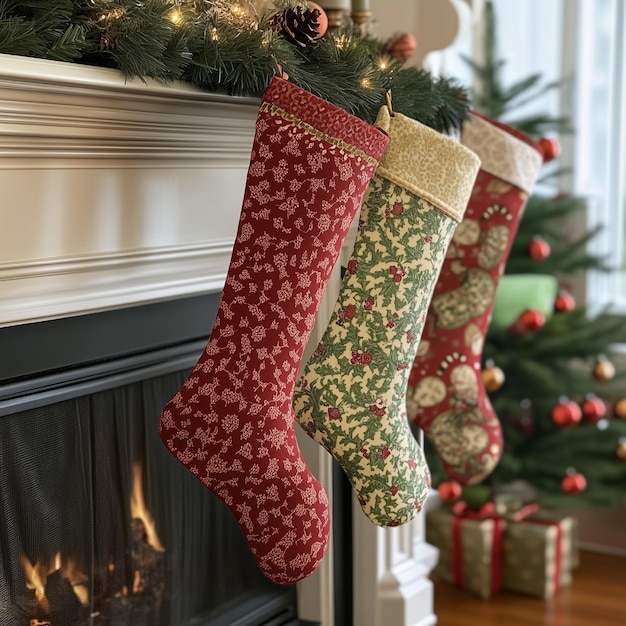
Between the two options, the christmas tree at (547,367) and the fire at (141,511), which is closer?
the fire at (141,511)

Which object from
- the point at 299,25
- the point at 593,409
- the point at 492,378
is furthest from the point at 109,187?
the point at 593,409

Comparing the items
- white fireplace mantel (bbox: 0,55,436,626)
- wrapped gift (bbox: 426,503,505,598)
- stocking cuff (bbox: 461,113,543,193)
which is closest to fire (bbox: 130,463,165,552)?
white fireplace mantel (bbox: 0,55,436,626)

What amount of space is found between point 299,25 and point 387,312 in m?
0.44

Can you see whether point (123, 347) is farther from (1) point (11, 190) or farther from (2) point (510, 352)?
(2) point (510, 352)

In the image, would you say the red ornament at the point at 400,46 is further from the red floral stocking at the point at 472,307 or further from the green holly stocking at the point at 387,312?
the green holly stocking at the point at 387,312

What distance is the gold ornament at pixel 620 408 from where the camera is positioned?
8.59ft

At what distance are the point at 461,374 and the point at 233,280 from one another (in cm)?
68

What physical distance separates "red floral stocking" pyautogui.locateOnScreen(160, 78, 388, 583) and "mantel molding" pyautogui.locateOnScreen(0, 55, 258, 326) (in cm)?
15

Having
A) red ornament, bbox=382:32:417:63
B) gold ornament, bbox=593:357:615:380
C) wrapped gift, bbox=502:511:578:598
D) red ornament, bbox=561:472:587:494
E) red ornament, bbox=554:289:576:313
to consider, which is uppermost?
red ornament, bbox=382:32:417:63

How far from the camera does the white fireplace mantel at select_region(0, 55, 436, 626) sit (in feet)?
3.73

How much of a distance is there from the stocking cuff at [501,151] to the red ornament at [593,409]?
96 cm

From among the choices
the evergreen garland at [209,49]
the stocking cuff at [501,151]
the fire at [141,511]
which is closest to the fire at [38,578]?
the fire at [141,511]

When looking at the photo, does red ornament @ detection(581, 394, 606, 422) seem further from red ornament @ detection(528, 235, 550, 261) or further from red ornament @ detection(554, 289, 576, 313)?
red ornament @ detection(528, 235, 550, 261)

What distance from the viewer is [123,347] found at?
141cm
